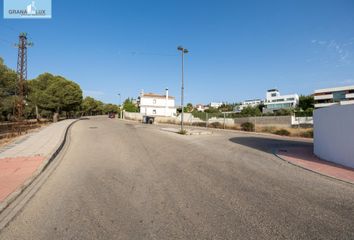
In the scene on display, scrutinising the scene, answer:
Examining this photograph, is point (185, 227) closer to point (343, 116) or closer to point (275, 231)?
point (275, 231)

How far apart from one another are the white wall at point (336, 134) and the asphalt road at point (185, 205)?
6.46 feet

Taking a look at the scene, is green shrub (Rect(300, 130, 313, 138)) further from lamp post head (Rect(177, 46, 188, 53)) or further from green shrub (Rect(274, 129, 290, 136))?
lamp post head (Rect(177, 46, 188, 53))

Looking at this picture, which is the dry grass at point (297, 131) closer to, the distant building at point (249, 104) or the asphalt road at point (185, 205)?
the asphalt road at point (185, 205)

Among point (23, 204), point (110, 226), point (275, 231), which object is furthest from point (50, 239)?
point (275, 231)

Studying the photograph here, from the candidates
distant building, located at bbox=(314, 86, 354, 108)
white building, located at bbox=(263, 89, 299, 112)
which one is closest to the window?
distant building, located at bbox=(314, 86, 354, 108)

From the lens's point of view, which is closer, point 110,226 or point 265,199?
point 110,226

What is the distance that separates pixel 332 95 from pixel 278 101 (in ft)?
120

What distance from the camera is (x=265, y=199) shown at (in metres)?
4.39

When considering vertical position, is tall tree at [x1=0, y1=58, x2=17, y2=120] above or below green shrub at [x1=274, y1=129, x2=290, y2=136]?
above

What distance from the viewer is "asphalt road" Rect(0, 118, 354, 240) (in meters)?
3.18

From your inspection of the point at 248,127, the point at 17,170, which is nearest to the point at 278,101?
the point at 248,127

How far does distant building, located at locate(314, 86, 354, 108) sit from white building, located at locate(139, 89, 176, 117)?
57299 mm

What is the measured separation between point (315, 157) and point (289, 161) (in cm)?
180

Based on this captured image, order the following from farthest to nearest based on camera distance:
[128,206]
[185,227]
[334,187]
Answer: [334,187], [128,206], [185,227]
